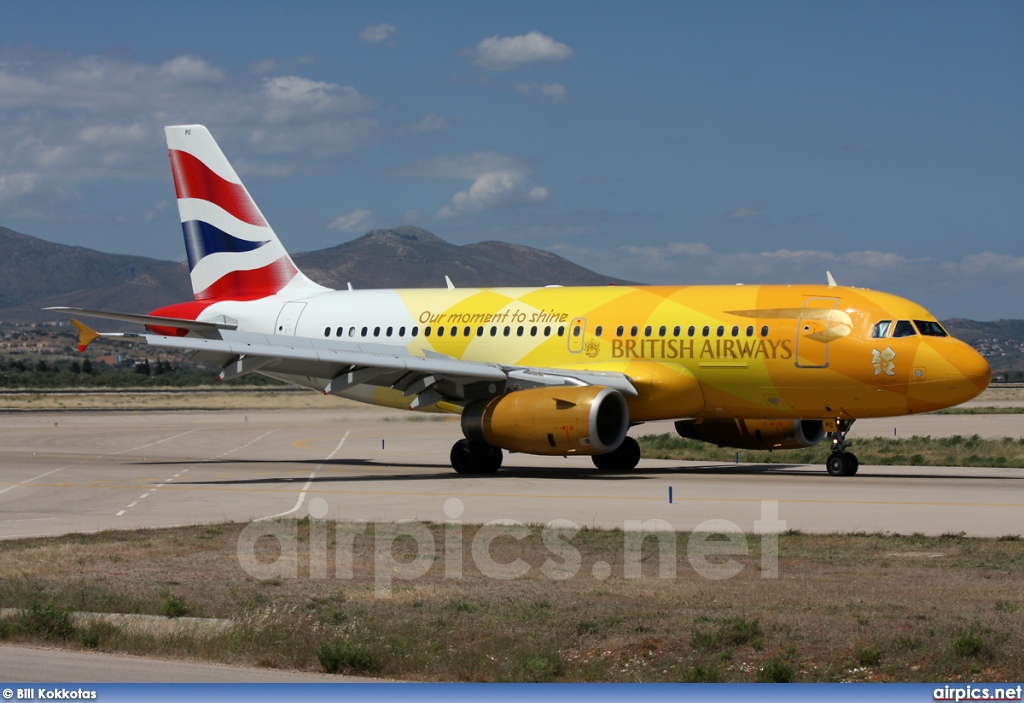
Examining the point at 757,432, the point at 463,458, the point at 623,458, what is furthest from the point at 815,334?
the point at 463,458

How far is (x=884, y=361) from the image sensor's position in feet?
97.1

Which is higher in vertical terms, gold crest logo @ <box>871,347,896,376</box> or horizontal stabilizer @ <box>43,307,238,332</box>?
horizontal stabilizer @ <box>43,307,238,332</box>

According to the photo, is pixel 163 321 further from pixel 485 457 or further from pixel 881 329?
pixel 881 329

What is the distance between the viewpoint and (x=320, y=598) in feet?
48.1

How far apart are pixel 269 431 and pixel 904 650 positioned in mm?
45208

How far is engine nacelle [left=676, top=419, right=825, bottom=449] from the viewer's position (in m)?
33.7

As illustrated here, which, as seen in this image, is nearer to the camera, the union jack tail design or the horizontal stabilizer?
the horizontal stabilizer

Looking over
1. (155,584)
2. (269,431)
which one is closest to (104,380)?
(269,431)

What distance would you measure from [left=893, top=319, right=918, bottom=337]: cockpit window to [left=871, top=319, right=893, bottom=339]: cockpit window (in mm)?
172

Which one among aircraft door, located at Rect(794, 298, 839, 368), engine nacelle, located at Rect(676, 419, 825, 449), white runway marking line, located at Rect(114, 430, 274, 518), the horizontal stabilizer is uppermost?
the horizontal stabilizer

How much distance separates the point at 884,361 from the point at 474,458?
10051 millimetres

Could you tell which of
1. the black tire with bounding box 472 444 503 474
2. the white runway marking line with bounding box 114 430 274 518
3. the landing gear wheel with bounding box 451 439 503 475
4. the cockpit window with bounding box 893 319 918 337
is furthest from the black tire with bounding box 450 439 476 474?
the cockpit window with bounding box 893 319 918 337

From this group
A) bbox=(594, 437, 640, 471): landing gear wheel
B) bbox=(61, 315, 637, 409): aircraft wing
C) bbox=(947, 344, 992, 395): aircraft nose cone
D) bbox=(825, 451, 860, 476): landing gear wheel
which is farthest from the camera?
bbox=(594, 437, 640, 471): landing gear wheel

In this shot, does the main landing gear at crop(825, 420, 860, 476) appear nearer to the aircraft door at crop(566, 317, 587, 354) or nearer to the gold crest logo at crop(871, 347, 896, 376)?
the gold crest logo at crop(871, 347, 896, 376)
